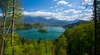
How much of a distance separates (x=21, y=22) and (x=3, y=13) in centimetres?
103

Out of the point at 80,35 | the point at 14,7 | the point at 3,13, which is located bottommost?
the point at 80,35

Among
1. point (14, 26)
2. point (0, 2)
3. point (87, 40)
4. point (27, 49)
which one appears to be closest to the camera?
point (0, 2)

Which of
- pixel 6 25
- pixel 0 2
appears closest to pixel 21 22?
pixel 6 25

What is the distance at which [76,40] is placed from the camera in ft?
35.9

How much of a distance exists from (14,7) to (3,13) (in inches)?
25.4

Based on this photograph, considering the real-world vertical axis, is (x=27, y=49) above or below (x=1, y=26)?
Answer: below

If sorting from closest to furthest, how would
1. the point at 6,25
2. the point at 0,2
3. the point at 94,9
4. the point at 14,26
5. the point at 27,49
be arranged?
the point at 94,9, the point at 0,2, the point at 6,25, the point at 14,26, the point at 27,49

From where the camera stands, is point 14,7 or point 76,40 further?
point 76,40

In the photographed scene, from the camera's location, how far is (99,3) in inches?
125

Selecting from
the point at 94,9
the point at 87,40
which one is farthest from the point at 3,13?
the point at 87,40

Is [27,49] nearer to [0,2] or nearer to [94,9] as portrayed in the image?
[0,2]

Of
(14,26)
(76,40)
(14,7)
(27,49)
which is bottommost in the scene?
(27,49)

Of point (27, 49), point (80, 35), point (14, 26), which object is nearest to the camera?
point (14, 26)

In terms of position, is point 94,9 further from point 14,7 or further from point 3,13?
point 3,13
